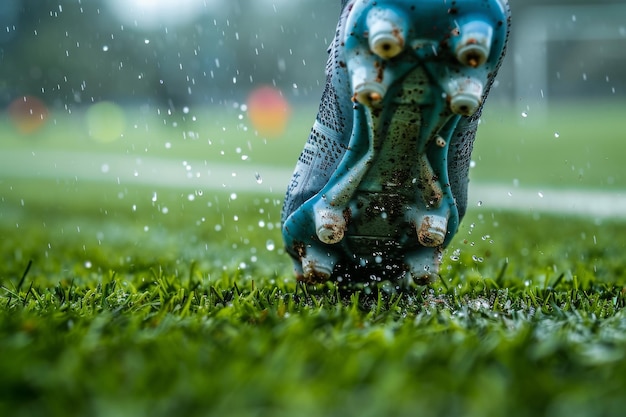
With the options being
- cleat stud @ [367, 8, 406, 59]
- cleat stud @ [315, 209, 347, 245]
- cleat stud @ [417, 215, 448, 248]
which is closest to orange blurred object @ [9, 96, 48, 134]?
cleat stud @ [315, 209, 347, 245]

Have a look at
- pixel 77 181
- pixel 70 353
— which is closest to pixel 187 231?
pixel 70 353

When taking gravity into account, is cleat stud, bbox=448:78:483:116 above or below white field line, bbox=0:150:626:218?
above

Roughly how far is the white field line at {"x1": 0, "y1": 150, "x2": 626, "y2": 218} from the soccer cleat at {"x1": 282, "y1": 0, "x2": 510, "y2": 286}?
2.23 feet

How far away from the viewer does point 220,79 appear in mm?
28641

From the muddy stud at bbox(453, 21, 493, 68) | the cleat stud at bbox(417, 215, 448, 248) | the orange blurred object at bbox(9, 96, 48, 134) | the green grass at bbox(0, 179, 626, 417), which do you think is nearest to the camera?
the green grass at bbox(0, 179, 626, 417)

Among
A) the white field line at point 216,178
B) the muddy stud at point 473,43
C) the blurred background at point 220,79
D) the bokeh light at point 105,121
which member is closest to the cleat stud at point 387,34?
the muddy stud at point 473,43

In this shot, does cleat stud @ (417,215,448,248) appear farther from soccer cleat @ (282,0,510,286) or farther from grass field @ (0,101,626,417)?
grass field @ (0,101,626,417)

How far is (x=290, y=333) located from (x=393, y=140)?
0.56m

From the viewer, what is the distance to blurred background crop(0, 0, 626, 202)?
16625mm

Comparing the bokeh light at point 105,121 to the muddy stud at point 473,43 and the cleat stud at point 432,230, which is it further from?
the muddy stud at point 473,43

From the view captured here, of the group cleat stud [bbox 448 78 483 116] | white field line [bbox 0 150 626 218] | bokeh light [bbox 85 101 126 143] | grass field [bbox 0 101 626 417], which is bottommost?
grass field [bbox 0 101 626 417]

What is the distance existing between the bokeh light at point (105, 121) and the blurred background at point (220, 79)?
0.24 ft

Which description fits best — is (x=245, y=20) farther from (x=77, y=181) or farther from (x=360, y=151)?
(x=360, y=151)

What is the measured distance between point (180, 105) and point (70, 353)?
67.8ft
